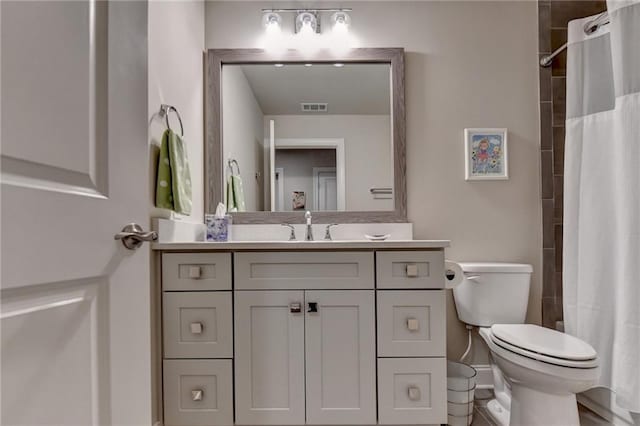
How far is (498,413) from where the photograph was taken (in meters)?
1.77

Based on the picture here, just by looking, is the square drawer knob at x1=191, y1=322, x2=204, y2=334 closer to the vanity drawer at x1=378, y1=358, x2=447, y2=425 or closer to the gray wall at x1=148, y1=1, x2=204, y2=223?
the gray wall at x1=148, y1=1, x2=204, y2=223

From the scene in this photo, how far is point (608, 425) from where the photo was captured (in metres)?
1.68

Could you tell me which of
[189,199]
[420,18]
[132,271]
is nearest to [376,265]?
[189,199]

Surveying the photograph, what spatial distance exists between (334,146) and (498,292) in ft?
3.88

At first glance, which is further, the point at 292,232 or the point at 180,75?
the point at 292,232

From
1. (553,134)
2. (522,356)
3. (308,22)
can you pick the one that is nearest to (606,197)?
(553,134)

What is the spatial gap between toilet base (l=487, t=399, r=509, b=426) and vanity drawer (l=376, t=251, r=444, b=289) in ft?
2.52

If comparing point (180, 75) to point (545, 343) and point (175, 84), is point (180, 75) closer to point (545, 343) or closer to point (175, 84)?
point (175, 84)

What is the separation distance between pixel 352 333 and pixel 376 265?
30 cm

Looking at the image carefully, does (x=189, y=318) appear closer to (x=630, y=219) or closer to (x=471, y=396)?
(x=471, y=396)

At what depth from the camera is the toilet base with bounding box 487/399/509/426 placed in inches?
67.0

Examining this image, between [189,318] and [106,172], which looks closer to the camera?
[106,172]

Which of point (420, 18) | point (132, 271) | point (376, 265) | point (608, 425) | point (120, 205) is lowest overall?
point (608, 425)

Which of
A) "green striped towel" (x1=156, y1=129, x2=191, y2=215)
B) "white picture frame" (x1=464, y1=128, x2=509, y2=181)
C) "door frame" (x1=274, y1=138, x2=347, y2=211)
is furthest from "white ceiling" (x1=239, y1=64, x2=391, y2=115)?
"green striped towel" (x1=156, y1=129, x2=191, y2=215)
